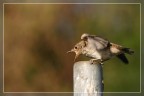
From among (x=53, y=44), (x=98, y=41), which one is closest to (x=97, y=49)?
(x=98, y=41)

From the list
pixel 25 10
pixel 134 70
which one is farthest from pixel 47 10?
pixel 134 70

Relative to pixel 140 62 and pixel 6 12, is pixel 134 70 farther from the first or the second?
pixel 6 12

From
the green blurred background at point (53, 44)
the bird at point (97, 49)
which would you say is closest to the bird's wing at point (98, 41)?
the bird at point (97, 49)

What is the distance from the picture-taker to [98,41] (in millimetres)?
7223

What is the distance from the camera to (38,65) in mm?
15711

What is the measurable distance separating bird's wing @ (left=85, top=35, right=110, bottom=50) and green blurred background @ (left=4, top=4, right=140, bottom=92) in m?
6.57

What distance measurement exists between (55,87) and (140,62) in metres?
1.85

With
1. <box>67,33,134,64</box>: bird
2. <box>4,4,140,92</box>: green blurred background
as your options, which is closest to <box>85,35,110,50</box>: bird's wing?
<box>67,33,134,64</box>: bird

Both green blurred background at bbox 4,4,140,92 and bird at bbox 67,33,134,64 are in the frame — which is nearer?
bird at bbox 67,33,134,64

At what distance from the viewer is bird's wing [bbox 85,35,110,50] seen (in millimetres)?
7188

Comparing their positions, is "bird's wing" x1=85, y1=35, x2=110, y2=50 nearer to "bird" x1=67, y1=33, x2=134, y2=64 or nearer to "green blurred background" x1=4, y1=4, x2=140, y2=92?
"bird" x1=67, y1=33, x2=134, y2=64

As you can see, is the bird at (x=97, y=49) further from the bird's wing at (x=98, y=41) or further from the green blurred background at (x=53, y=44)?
the green blurred background at (x=53, y=44)

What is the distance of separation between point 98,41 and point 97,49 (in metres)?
0.25

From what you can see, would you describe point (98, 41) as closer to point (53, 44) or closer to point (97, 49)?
point (97, 49)
